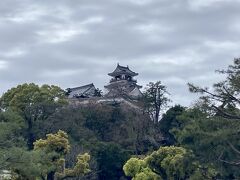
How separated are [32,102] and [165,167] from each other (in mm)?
12766

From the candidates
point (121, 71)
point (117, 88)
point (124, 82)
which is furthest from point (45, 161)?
point (121, 71)

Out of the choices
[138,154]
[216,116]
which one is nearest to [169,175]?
[216,116]

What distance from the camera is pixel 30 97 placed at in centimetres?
3750

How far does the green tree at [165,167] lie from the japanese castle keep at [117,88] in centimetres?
2106

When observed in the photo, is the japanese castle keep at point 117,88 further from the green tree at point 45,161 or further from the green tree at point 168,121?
the green tree at point 45,161

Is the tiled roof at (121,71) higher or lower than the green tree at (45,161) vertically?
higher

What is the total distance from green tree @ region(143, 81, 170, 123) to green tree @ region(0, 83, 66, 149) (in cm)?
594

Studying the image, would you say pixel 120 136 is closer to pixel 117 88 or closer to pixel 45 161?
pixel 117 88

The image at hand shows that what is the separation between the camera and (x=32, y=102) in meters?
37.3

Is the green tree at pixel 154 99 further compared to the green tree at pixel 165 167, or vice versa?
the green tree at pixel 154 99

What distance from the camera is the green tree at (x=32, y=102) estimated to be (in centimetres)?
3594

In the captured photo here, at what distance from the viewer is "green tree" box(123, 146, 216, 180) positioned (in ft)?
79.6

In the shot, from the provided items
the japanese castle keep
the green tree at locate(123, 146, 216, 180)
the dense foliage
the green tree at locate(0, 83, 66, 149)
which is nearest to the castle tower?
the japanese castle keep

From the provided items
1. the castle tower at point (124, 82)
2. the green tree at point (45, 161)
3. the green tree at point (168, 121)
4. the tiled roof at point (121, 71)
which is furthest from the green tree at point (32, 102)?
the tiled roof at point (121, 71)
